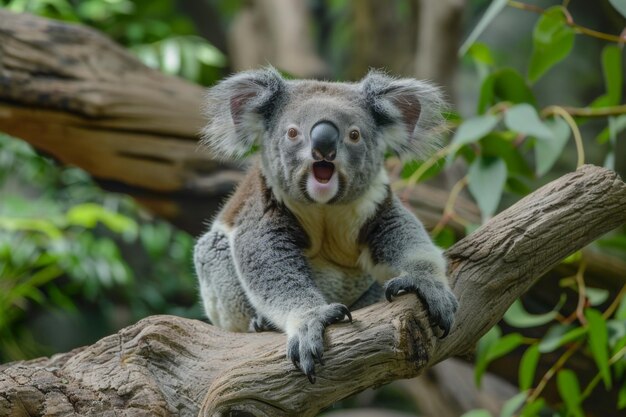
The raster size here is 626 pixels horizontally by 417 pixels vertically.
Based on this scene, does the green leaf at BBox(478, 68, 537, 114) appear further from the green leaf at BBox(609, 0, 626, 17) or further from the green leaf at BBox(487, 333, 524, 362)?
the green leaf at BBox(487, 333, 524, 362)

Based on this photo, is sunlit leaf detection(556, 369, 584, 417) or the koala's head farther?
sunlit leaf detection(556, 369, 584, 417)

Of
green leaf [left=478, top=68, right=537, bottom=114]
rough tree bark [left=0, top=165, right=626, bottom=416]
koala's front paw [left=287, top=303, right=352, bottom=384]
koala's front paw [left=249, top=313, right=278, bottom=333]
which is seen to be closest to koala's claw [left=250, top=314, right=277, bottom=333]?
koala's front paw [left=249, top=313, right=278, bottom=333]

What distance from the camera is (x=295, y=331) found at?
8.80 ft

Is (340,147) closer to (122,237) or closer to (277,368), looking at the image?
(277,368)

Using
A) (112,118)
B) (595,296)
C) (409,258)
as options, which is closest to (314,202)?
(409,258)

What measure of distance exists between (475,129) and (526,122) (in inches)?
11.8

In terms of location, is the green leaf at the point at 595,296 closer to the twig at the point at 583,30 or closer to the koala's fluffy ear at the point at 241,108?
the twig at the point at 583,30

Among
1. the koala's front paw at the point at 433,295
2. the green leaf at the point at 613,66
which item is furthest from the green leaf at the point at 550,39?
the koala's front paw at the point at 433,295

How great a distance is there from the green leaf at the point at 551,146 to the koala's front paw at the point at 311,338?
2008 millimetres

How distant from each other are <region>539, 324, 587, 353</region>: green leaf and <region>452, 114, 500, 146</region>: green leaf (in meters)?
1.14

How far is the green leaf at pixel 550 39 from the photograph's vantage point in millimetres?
3969

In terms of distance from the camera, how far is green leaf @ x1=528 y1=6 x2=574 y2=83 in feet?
13.0

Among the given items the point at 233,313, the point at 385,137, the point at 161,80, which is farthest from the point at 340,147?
the point at 161,80

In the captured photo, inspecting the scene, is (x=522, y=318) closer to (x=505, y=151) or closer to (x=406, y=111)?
(x=505, y=151)
